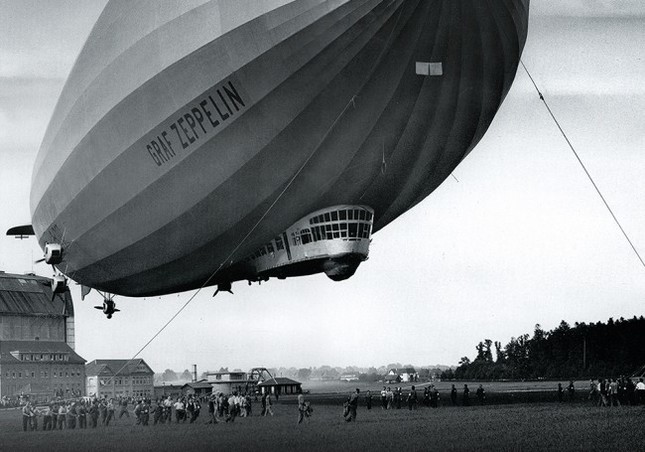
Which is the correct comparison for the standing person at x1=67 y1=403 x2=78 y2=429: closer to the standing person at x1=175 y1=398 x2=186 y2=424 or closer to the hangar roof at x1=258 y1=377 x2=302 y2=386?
the standing person at x1=175 y1=398 x2=186 y2=424

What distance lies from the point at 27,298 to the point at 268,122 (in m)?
85.2

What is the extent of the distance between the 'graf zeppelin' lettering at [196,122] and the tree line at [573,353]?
5579 centimetres

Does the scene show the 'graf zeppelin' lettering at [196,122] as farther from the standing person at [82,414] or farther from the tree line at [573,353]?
the tree line at [573,353]

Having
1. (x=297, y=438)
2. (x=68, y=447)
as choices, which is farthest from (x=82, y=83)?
(x=297, y=438)

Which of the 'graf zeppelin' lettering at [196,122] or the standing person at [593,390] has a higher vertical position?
the 'graf zeppelin' lettering at [196,122]

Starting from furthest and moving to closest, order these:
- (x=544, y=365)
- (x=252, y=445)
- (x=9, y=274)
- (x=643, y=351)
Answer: (x=9, y=274) → (x=544, y=365) → (x=643, y=351) → (x=252, y=445)

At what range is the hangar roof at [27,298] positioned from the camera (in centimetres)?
9225

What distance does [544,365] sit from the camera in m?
86.5

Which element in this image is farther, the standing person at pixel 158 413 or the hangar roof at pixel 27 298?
the hangar roof at pixel 27 298

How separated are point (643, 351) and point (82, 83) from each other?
6147cm

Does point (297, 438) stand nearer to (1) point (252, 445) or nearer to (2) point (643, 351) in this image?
(1) point (252, 445)

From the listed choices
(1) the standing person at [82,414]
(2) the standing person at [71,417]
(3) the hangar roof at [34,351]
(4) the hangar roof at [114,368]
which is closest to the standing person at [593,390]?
(1) the standing person at [82,414]

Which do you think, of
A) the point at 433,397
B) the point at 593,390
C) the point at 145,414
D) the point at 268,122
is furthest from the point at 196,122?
the point at 593,390

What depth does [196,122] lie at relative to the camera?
60.7 feet
